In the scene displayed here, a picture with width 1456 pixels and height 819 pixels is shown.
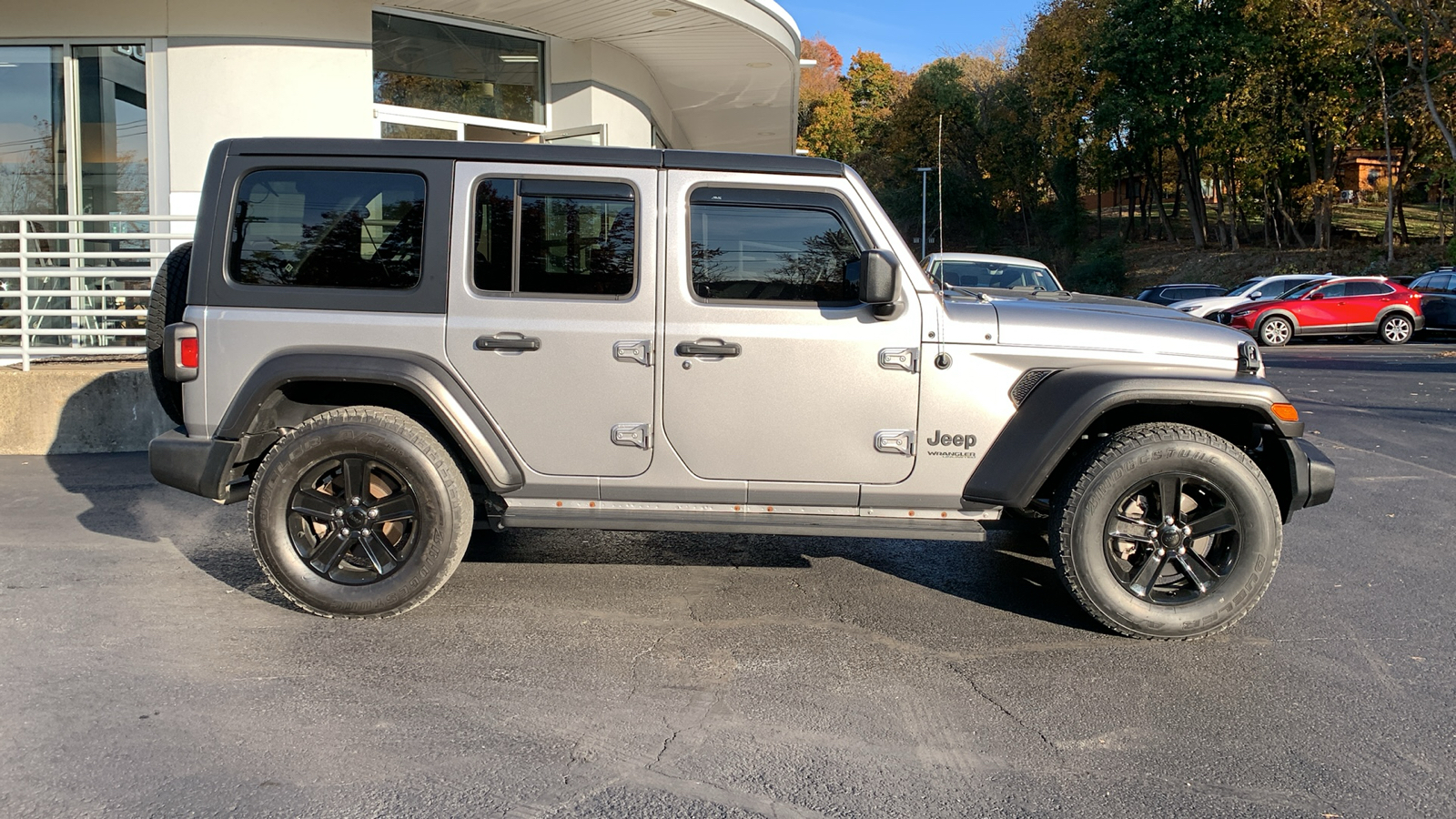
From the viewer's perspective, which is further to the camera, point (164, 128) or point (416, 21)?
point (416, 21)

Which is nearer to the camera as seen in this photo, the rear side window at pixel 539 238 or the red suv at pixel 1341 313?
the rear side window at pixel 539 238

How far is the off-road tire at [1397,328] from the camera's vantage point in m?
23.0

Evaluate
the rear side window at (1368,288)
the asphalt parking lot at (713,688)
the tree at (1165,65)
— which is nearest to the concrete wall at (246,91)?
the asphalt parking lot at (713,688)

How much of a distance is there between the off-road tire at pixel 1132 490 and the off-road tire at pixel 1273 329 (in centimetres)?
2082

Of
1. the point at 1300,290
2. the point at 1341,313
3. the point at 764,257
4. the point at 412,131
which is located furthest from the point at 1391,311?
the point at 764,257

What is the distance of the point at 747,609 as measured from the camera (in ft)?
16.4

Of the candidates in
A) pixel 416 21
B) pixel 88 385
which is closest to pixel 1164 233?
pixel 416 21

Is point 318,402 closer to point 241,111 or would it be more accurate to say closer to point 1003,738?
point 1003,738

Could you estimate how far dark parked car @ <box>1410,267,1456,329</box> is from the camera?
76.1 ft

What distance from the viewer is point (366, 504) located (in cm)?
473

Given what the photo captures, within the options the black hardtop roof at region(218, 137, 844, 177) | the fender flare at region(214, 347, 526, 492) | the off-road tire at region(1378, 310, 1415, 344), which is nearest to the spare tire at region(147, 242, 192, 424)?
the fender flare at region(214, 347, 526, 492)

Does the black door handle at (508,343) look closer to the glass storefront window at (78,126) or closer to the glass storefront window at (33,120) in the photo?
the glass storefront window at (78,126)

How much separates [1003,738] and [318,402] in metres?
3.31

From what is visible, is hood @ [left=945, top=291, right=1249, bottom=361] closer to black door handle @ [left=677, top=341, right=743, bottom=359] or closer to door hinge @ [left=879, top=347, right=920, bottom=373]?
door hinge @ [left=879, top=347, right=920, bottom=373]
